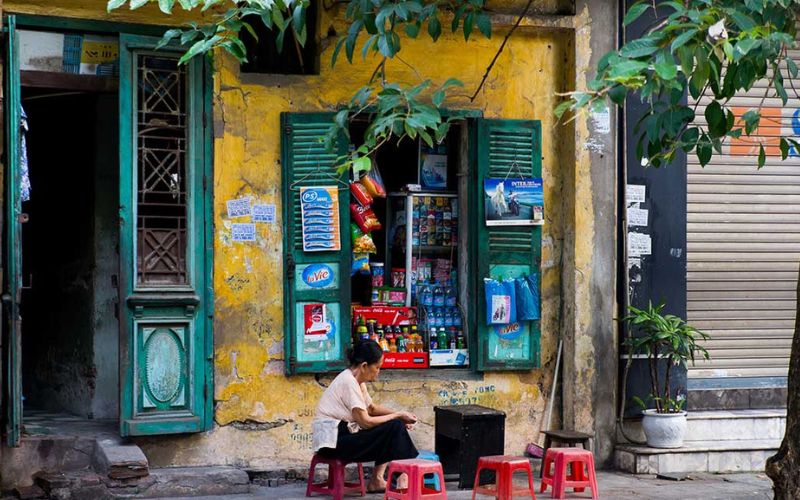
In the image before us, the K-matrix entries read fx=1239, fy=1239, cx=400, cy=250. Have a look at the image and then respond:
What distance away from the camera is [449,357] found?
32.1ft

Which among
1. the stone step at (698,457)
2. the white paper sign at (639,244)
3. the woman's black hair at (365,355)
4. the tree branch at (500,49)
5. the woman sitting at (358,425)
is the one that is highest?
the tree branch at (500,49)

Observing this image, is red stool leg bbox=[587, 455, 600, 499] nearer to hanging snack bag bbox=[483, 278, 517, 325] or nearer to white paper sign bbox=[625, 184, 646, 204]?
hanging snack bag bbox=[483, 278, 517, 325]

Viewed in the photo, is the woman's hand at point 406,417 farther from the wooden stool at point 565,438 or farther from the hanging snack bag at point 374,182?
the hanging snack bag at point 374,182

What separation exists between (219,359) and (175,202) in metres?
1.18

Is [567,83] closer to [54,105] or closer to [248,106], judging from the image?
[248,106]

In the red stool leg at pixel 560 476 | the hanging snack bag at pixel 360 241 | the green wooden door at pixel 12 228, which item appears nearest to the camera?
the green wooden door at pixel 12 228

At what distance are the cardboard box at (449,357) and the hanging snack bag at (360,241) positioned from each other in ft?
3.24

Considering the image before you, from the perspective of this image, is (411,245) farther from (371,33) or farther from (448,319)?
(371,33)

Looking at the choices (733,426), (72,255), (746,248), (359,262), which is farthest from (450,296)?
(72,255)

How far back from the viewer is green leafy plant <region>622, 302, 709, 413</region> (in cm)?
963

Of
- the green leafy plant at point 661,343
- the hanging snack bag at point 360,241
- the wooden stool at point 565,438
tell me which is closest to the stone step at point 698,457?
the green leafy plant at point 661,343

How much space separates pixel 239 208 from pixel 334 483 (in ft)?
7.28

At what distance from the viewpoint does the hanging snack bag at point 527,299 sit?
383 inches

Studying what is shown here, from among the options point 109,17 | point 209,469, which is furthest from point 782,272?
point 109,17
